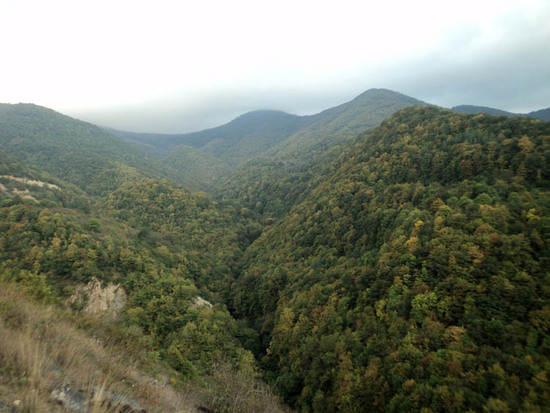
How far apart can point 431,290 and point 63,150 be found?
206 metres

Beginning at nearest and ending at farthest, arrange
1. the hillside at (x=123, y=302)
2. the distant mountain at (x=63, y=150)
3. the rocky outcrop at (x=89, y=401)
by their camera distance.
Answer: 1. the rocky outcrop at (x=89, y=401)
2. the hillside at (x=123, y=302)
3. the distant mountain at (x=63, y=150)

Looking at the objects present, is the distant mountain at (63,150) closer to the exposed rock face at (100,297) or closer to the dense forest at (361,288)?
the dense forest at (361,288)

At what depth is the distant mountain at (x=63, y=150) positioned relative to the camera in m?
138

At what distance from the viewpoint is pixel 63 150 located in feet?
516

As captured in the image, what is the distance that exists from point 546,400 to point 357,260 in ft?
90.2

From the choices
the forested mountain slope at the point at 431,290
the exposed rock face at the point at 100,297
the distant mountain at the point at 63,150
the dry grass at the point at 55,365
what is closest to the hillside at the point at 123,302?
the dry grass at the point at 55,365

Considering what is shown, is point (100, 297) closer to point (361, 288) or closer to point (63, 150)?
point (361, 288)

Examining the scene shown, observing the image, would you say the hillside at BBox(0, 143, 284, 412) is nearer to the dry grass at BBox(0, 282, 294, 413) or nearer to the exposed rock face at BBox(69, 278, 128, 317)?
the dry grass at BBox(0, 282, 294, 413)

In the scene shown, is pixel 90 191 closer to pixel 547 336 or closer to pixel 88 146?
pixel 88 146

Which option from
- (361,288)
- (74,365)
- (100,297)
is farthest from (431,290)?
(100,297)

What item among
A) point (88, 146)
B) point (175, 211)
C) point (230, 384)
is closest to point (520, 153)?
point (230, 384)

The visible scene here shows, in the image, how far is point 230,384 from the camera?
1277 cm

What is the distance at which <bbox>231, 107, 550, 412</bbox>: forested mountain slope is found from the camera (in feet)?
58.8

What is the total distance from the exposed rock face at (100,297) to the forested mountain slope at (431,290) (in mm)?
22439
